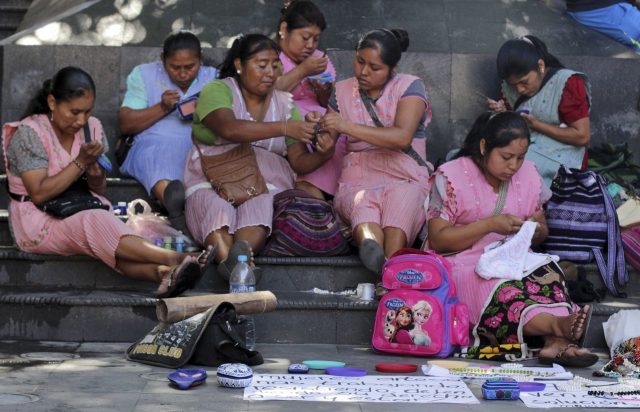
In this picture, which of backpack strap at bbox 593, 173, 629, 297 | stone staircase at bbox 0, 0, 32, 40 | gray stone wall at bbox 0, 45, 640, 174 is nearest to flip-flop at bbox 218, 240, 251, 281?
backpack strap at bbox 593, 173, 629, 297

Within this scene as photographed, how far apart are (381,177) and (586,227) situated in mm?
1322

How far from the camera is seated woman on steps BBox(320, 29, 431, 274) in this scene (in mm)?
8164

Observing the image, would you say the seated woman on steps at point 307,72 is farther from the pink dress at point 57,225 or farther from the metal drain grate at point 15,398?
the metal drain grate at point 15,398

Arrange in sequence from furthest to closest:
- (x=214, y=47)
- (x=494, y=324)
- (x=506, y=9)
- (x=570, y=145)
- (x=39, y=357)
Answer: (x=506, y=9), (x=214, y=47), (x=570, y=145), (x=494, y=324), (x=39, y=357)

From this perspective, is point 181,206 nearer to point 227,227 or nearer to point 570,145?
point 227,227

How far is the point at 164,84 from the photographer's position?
9148mm

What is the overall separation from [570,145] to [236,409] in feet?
13.2

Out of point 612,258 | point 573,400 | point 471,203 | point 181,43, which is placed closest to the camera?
point 573,400

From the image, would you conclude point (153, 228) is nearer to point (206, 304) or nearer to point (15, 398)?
point (206, 304)

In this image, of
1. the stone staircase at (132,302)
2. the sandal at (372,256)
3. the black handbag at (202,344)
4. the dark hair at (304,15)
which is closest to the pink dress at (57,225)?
the stone staircase at (132,302)

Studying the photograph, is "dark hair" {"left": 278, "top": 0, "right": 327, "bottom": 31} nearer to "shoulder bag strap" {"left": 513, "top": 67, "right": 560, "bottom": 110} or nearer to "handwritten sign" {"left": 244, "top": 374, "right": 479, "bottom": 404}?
"shoulder bag strap" {"left": 513, "top": 67, "right": 560, "bottom": 110}

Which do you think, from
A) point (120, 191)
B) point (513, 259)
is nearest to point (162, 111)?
point (120, 191)

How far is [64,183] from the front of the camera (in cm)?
784

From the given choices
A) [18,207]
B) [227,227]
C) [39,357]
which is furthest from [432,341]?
[18,207]
